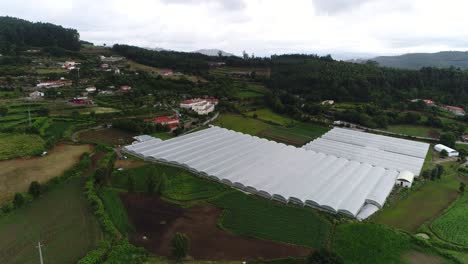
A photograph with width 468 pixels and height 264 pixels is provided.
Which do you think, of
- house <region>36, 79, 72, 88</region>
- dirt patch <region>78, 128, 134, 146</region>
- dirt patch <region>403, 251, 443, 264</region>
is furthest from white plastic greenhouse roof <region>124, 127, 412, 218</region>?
house <region>36, 79, 72, 88</region>

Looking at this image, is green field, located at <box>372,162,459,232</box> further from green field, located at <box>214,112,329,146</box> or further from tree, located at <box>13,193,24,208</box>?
tree, located at <box>13,193,24,208</box>

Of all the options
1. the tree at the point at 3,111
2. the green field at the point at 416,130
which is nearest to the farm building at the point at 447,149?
the green field at the point at 416,130

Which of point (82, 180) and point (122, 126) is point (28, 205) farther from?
point (122, 126)

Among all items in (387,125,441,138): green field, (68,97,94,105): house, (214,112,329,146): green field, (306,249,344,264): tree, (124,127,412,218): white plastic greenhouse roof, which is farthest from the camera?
(68,97,94,105): house

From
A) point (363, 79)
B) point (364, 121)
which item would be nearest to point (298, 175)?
point (364, 121)

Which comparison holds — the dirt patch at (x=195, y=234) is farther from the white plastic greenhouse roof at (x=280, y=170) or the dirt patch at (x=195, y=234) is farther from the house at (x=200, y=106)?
the house at (x=200, y=106)
